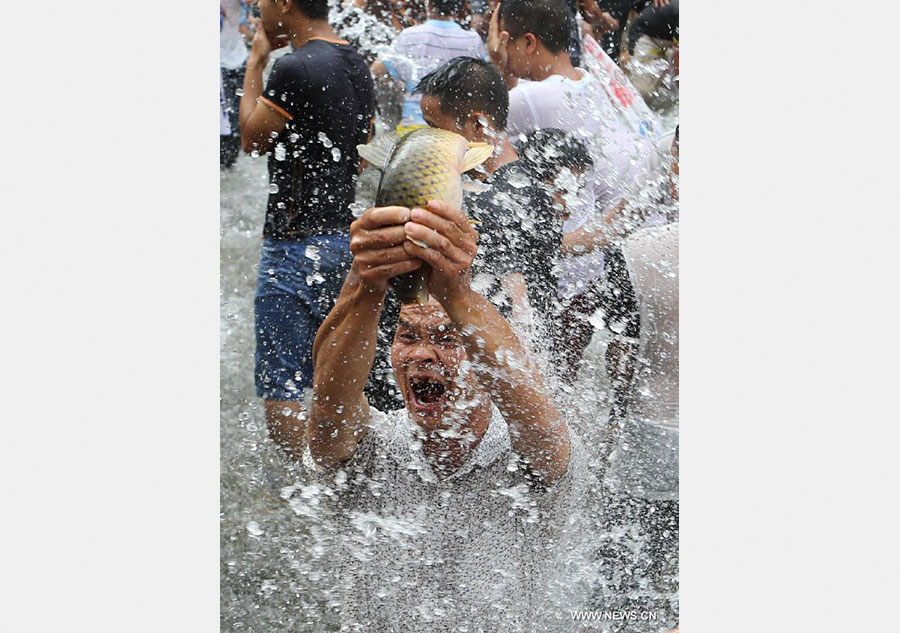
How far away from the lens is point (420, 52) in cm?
242

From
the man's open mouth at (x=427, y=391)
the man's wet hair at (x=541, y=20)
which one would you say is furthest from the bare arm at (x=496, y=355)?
the man's wet hair at (x=541, y=20)

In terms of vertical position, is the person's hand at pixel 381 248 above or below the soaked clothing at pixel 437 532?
above

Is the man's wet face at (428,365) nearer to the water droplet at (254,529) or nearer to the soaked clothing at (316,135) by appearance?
the soaked clothing at (316,135)

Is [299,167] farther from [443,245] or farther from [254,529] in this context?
[254,529]

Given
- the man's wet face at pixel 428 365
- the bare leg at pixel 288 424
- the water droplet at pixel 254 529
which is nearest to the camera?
the man's wet face at pixel 428 365

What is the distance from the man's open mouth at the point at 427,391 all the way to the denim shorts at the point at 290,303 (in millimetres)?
291

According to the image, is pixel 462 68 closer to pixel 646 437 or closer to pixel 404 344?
pixel 404 344

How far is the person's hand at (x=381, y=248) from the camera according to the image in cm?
194

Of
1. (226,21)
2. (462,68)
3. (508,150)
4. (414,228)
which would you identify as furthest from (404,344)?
(226,21)

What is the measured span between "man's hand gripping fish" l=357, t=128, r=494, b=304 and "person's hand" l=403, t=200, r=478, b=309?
0.02 meters

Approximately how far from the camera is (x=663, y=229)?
244cm

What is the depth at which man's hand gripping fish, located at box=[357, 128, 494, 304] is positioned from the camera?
1897 mm

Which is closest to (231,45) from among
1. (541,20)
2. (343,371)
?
(541,20)

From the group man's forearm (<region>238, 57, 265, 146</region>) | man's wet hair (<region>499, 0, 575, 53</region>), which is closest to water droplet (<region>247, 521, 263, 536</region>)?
man's forearm (<region>238, 57, 265, 146</region>)
